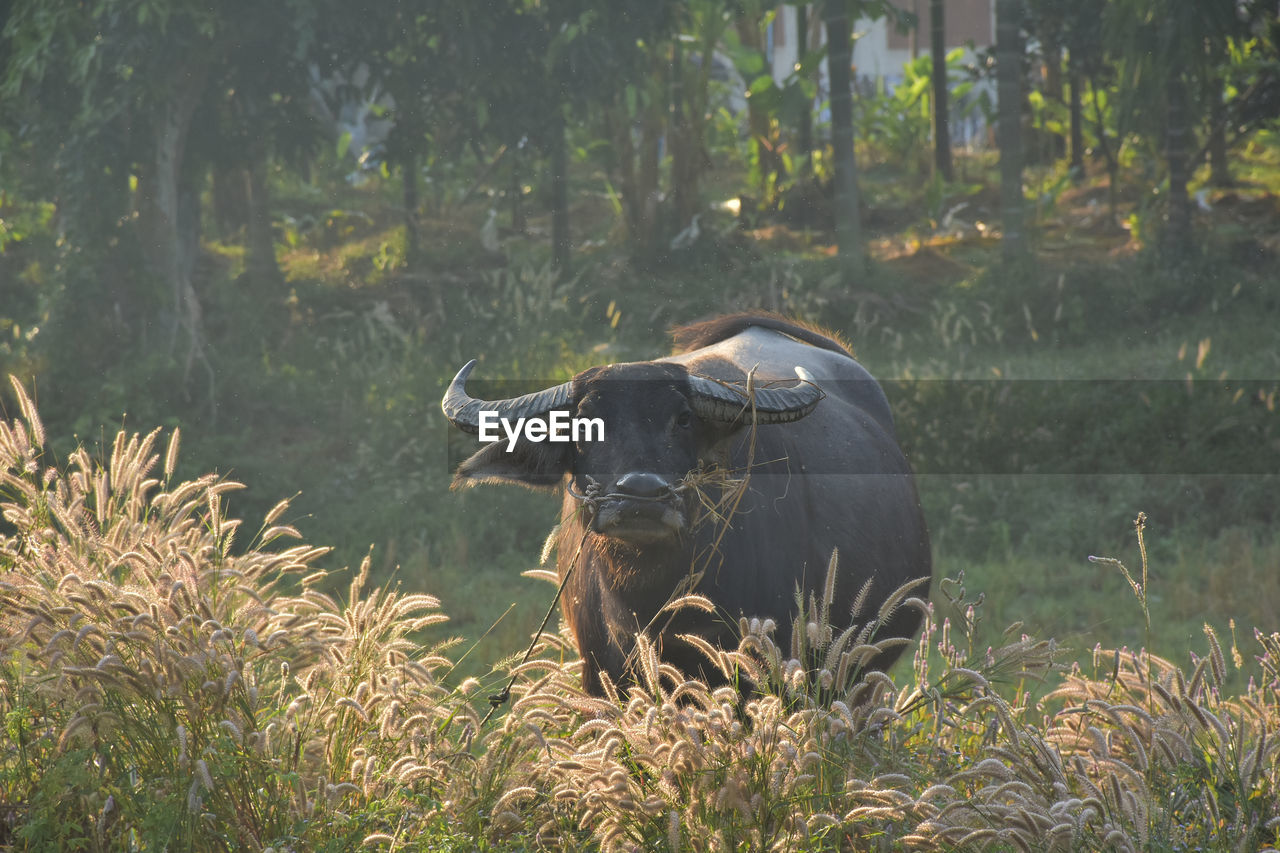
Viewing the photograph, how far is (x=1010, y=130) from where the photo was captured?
13.3 meters

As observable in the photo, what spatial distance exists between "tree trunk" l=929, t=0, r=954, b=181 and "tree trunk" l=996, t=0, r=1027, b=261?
1.90m

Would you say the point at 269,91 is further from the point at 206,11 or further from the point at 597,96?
the point at 597,96

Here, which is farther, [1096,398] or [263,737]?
[1096,398]

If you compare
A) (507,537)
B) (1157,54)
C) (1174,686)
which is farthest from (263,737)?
(1157,54)

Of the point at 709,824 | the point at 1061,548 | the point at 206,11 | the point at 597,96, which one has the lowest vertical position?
the point at 1061,548

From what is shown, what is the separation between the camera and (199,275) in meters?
13.5

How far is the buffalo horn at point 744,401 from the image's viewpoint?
152 inches

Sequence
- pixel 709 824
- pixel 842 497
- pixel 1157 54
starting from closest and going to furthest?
1. pixel 709 824
2. pixel 842 497
3. pixel 1157 54

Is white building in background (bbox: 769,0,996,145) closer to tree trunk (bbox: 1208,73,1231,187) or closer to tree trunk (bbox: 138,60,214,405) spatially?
tree trunk (bbox: 1208,73,1231,187)

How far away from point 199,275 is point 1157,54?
10.6 m

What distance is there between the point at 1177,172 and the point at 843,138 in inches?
138

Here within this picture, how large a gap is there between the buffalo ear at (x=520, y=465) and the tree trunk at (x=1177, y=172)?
10.5 m

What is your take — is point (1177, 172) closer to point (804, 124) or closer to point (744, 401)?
point (804, 124)

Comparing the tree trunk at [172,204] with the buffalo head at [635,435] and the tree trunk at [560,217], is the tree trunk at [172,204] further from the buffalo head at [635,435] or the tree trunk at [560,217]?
the buffalo head at [635,435]
